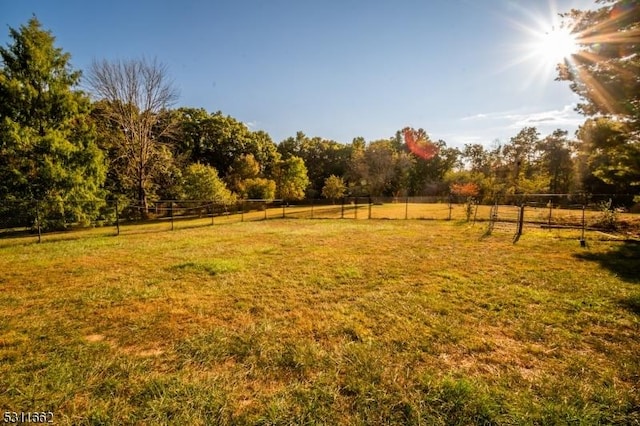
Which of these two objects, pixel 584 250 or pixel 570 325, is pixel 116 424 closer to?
pixel 570 325

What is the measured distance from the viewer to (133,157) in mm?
23000

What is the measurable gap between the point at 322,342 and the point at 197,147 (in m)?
42.3

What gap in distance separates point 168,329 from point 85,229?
1735 cm

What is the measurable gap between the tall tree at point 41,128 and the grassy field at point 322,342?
9.63 meters

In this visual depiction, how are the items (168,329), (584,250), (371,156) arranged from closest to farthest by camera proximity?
(168,329)
(584,250)
(371,156)

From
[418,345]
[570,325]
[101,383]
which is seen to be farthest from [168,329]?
[570,325]

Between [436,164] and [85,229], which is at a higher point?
[436,164]

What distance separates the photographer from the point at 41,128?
14570 mm

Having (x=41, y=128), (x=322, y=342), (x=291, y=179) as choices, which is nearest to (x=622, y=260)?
(x=322, y=342)

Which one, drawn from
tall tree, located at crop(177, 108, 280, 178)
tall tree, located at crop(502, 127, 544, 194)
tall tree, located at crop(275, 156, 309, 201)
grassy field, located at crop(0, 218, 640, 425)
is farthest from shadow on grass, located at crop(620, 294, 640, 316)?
tall tree, located at crop(502, 127, 544, 194)

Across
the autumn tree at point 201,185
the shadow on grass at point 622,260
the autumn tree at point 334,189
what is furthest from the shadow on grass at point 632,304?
the autumn tree at point 334,189

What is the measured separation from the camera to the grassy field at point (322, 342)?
8.15ft

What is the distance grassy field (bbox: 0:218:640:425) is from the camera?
2.48 m

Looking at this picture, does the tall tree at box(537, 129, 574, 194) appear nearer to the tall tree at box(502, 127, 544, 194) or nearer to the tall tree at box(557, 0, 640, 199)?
the tall tree at box(502, 127, 544, 194)
